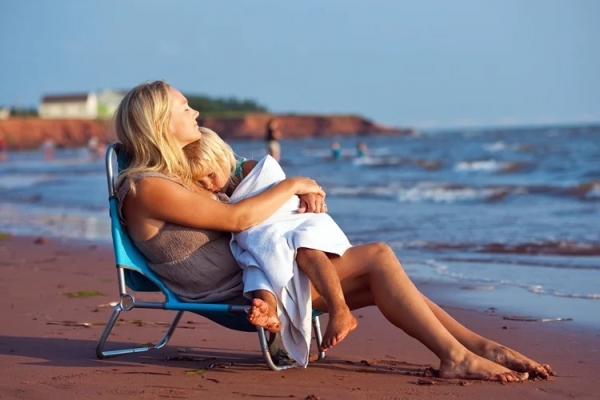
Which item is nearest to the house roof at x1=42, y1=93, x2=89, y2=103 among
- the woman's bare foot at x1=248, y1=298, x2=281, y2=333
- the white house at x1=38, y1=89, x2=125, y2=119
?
the white house at x1=38, y1=89, x2=125, y2=119

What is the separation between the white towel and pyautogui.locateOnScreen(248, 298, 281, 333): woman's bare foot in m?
0.12

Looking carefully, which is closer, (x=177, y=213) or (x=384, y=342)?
(x=177, y=213)

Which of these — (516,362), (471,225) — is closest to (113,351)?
(516,362)

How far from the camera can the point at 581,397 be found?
10.6 ft

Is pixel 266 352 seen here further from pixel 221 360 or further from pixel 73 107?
pixel 73 107

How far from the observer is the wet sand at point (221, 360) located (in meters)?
3.34

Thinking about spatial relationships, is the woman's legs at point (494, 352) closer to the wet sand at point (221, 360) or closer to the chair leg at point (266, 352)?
the wet sand at point (221, 360)

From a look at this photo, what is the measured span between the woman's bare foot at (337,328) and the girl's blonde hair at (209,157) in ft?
2.93

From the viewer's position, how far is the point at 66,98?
370 feet

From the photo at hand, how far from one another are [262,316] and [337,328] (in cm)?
28

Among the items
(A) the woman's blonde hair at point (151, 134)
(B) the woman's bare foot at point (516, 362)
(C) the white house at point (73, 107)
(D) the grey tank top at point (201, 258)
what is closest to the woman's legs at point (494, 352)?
(B) the woman's bare foot at point (516, 362)

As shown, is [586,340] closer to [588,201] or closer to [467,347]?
[467,347]

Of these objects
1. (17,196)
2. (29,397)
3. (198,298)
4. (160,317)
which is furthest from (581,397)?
(17,196)

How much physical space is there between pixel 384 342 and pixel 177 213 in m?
1.38
